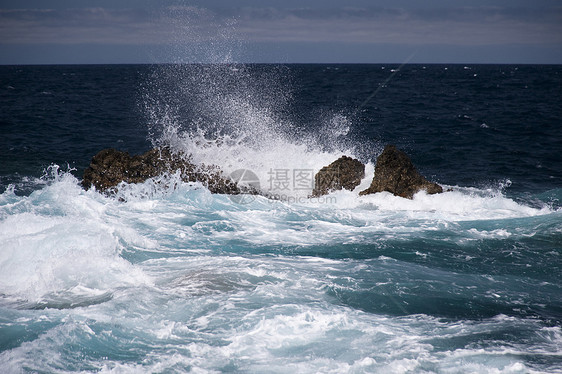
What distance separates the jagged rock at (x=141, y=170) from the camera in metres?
11.1

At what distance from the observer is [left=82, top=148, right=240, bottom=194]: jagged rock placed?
1111 cm

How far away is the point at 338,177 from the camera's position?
11.9 meters

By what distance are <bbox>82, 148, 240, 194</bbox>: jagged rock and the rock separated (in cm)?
329

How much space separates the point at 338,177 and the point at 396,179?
1497 millimetres

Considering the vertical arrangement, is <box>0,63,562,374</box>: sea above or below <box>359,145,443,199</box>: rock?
below

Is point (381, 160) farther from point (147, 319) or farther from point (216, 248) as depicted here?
point (147, 319)

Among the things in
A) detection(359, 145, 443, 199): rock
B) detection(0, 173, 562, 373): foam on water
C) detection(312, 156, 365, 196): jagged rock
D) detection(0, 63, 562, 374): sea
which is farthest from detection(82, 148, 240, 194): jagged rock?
detection(359, 145, 443, 199): rock

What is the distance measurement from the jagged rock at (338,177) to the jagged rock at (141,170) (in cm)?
198

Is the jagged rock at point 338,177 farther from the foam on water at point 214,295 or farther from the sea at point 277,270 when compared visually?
the foam on water at point 214,295

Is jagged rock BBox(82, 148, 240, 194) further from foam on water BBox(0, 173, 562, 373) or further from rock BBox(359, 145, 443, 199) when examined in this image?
rock BBox(359, 145, 443, 199)

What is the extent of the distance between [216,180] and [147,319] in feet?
21.7

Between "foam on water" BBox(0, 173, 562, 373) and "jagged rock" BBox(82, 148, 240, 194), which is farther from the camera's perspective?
"jagged rock" BBox(82, 148, 240, 194)

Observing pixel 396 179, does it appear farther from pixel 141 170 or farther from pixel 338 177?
pixel 141 170

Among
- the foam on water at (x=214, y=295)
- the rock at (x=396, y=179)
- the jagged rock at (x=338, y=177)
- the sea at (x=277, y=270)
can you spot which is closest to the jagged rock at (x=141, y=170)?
the sea at (x=277, y=270)
